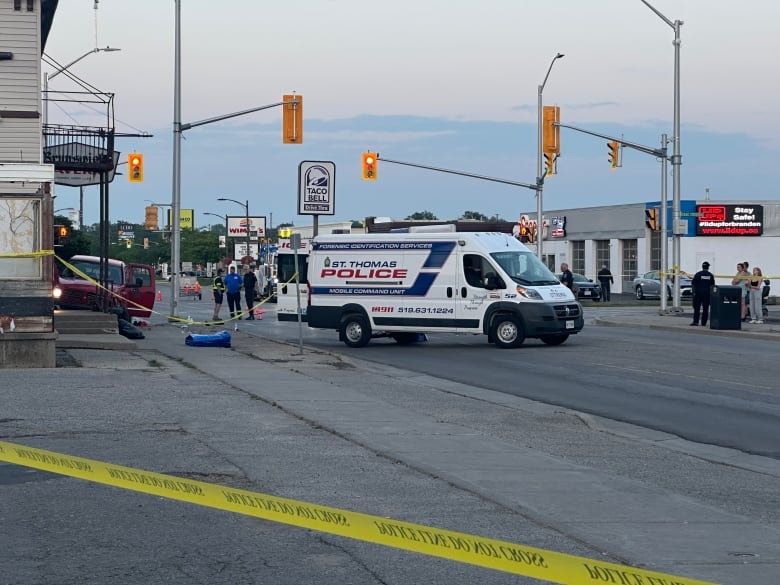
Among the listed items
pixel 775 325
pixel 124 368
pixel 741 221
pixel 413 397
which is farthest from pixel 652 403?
pixel 741 221

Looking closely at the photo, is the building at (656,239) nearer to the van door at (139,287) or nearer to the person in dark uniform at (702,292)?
the person in dark uniform at (702,292)

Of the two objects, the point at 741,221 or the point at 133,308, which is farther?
the point at 741,221

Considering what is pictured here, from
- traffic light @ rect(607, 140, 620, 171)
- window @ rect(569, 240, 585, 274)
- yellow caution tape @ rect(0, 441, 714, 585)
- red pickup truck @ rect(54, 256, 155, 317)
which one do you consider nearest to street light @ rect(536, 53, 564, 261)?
traffic light @ rect(607, 140, 620, 171)

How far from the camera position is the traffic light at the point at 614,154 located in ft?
138

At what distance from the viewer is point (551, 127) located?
124ft

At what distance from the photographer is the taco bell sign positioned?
2736 cm

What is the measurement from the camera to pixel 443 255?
25.5 m

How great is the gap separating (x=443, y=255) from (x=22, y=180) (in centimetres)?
1022

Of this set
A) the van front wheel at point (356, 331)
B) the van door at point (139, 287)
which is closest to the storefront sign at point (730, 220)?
the van door at point (139, 287)

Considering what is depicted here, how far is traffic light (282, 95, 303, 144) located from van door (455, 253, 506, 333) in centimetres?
1063

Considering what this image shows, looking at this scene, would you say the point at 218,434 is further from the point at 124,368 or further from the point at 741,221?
the point at 741,221

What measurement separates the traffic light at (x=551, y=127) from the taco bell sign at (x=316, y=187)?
39.5 feet

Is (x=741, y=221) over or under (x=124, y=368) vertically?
over

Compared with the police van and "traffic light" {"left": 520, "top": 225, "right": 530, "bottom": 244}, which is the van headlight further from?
"traffic light" {"left": 520, "top": 225, "right": 530, "bottom": 244}
